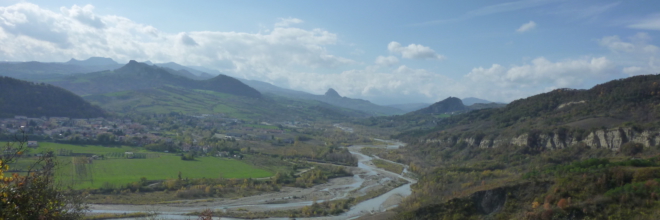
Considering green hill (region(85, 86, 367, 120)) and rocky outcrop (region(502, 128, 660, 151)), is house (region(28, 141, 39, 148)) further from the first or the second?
green hill (region(85, 86, 367, 120))

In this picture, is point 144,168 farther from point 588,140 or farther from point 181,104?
point 181,104

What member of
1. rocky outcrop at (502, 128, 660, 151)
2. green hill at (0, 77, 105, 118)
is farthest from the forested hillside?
green hill at (0, 77, 105, 118)

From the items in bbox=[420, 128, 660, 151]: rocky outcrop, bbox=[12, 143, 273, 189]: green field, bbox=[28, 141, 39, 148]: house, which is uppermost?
bbox=[420, 128, 660, 151]: rocky outcrop

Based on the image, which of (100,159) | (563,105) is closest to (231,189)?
(100,159)

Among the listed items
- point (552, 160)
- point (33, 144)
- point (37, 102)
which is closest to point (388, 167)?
point (552, 160)

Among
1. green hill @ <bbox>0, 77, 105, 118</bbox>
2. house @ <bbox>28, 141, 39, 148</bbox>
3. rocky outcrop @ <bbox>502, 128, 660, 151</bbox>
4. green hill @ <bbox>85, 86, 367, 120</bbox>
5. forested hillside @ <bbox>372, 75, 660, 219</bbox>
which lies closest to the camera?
forested hillside @ <bbox>372, 75, 660, 219</bbox>
